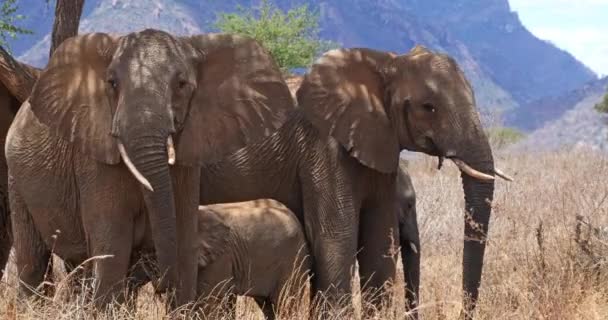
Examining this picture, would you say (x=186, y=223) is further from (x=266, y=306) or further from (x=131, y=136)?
(x=266, y=306)

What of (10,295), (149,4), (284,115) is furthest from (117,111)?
(149,4)

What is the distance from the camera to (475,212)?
6617 mm

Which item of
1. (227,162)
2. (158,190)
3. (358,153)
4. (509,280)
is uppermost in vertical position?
(158,190)

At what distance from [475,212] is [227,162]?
1.67 m

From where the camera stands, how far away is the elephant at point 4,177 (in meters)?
7.52

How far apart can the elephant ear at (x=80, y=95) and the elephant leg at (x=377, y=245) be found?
7.42 feet

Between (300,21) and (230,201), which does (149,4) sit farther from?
(230,201)

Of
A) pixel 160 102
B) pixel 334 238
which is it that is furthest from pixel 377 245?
pixel 160 102

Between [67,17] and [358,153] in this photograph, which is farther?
[67,17]

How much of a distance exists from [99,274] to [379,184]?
2.20 m

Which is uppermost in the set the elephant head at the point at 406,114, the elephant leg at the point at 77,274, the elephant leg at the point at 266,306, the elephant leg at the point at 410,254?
the elephant head at the point at 406,114

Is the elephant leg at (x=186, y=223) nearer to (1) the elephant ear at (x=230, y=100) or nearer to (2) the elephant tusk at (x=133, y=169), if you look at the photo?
(1) the elephant ear at (x=230, y=100)

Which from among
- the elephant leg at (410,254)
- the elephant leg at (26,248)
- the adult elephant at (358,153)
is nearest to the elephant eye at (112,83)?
the elephant leg at (26,248)

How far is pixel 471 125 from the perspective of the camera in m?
6.57
